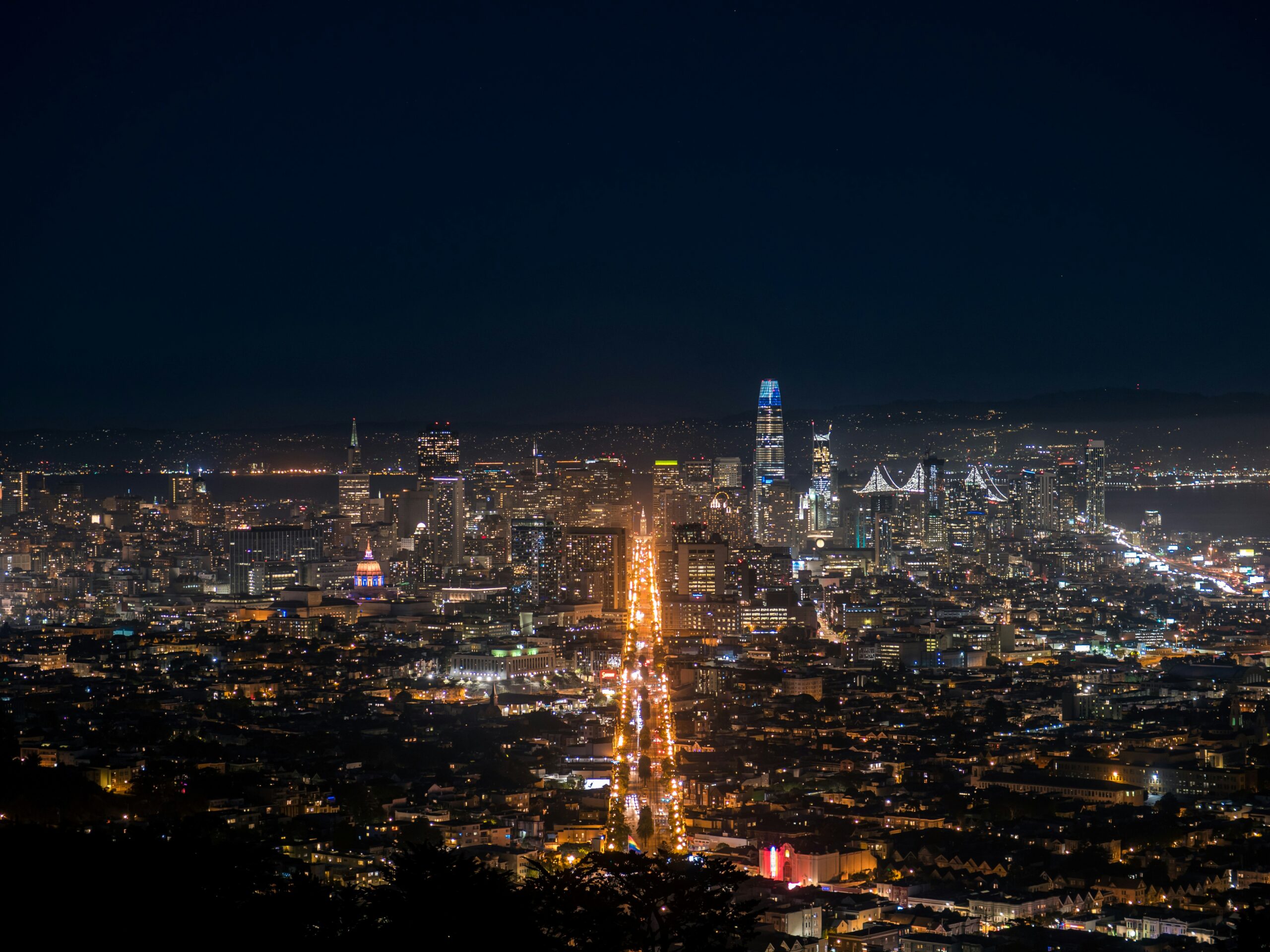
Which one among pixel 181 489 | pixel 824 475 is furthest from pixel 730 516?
pixel 181 489

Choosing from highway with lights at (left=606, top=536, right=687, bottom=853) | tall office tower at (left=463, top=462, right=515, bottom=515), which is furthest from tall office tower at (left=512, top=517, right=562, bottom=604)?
tall office tower at (left=463, top=462, right=515, bottom=515)

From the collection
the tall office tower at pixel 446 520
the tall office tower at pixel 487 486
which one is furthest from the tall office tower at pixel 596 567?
the tall office tower at pixel 487 486

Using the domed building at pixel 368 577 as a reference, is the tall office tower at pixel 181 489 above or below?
above

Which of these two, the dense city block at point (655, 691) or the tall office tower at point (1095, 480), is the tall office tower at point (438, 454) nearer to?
the dense city block at point (655, 691)

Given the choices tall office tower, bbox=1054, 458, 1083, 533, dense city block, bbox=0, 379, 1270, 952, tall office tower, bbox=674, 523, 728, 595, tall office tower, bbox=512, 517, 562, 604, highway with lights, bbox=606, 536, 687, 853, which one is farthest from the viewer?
tall office tower, bbox=1054, 458, 1083, 533

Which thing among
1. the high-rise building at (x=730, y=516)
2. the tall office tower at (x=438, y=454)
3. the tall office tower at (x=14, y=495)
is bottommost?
the high-rise building at (x=730, y=516)

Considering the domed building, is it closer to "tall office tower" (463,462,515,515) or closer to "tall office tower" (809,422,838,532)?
"tall office tower" (463,462,515,515)

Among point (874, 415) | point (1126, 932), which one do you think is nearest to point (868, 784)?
point (1126, 932)
